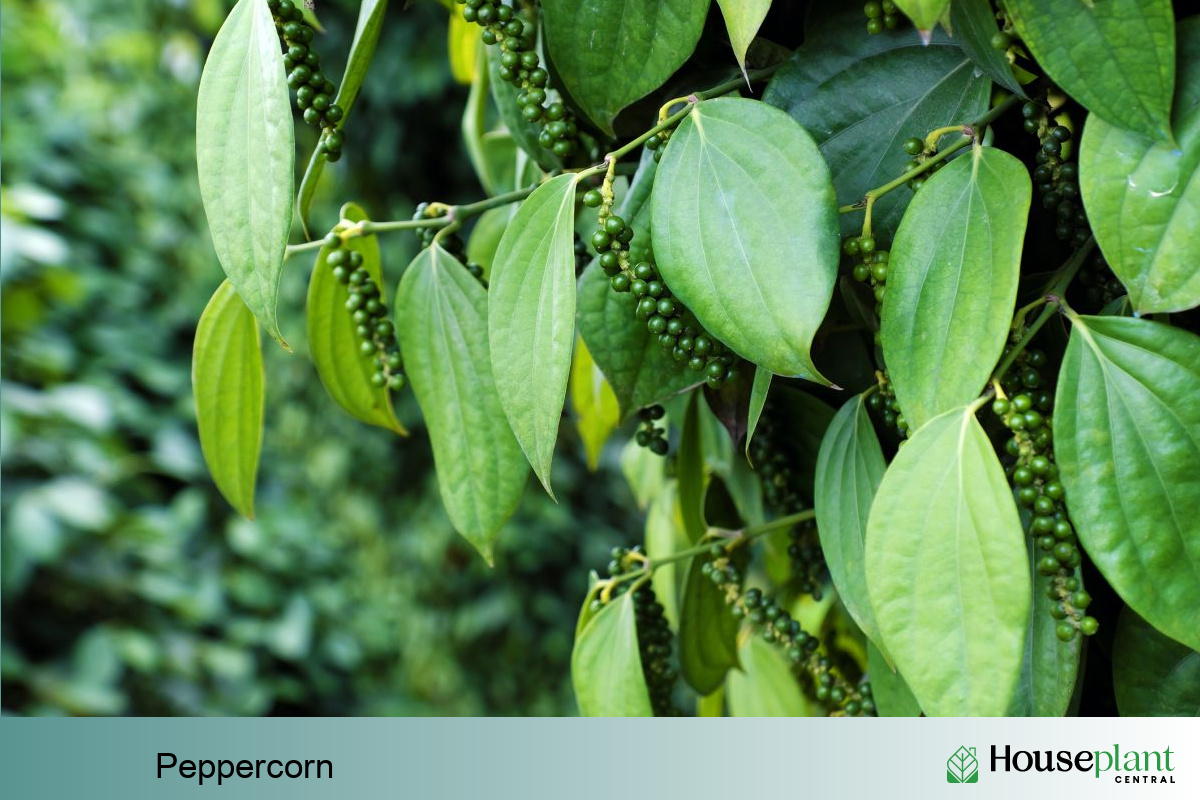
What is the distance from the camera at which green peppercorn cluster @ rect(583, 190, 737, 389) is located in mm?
319

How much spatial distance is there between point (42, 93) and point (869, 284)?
50.0 inches

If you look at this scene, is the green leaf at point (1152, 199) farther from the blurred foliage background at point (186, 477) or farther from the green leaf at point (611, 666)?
the blurred foliage background at point (186, 477)

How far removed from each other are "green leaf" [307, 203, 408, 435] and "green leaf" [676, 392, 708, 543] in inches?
5.0

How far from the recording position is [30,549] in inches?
40.7

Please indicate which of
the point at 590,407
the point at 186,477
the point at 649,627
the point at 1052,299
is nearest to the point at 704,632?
the point at 649,627

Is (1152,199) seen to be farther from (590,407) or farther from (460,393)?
(590,407)

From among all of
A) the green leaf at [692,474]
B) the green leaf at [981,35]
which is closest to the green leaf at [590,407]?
the green leaf at [692,474]

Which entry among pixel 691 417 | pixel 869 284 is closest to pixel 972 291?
pixel 869 284

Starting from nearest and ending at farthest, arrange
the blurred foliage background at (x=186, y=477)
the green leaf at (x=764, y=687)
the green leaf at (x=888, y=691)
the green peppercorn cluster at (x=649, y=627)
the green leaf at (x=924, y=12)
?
the green leaf at (x=924, y=12), the green leaf at (x=888, y=691), the green peppercorn cluster at (x=649, y=627), the green leaf at (x=764, y=687), the blurred foliage background at (x=186, y=477)

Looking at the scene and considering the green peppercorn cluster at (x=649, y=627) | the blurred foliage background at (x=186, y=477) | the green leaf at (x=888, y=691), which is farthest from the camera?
the blurred foliage background at (x=186, y=477)

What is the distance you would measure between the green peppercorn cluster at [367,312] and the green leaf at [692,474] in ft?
0.44

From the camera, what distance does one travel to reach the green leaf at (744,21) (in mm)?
290

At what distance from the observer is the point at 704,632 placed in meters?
0.49

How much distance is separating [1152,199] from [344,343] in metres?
0.31
